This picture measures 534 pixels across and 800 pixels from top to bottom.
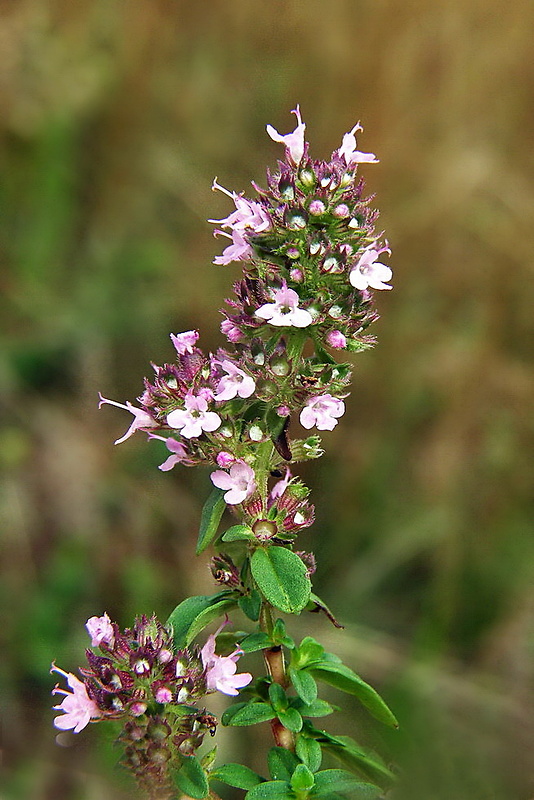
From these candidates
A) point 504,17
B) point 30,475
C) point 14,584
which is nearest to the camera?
point 14,584

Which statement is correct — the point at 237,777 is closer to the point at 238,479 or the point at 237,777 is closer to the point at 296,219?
the point at 238,479

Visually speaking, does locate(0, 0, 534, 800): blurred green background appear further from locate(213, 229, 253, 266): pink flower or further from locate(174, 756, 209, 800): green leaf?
locate(213, 229, 253, 266): pink flower

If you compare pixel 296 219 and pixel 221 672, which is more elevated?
pixel 296 219

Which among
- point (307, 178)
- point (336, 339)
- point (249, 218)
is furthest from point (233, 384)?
point (307, 178)

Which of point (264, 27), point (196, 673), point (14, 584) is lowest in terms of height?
point (196, 673)

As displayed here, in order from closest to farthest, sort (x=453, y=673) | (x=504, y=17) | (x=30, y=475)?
(x=453, y=673), (x=30, y=475), (x=504, y=17)

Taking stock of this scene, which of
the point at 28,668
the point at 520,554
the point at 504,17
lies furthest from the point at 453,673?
the point at 504,17

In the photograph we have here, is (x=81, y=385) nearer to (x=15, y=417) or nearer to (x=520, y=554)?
(x=15, y=417)
